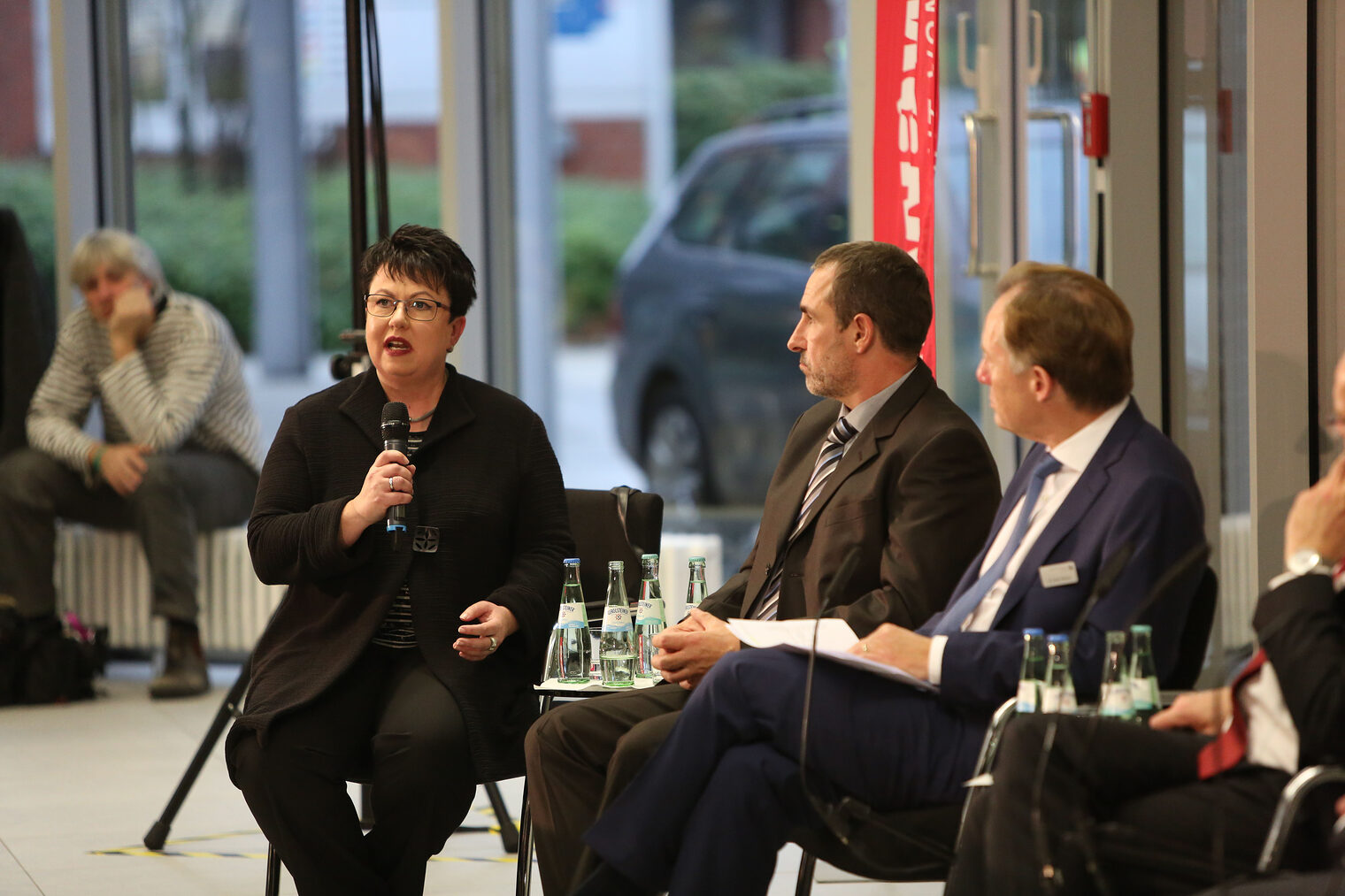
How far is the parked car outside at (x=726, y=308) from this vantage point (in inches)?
306

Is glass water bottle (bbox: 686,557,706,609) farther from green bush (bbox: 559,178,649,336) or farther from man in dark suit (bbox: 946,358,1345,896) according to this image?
green bush (bbox: 559,178,649,336)

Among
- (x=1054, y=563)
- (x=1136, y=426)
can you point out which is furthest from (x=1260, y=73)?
(x=1054, y=563)

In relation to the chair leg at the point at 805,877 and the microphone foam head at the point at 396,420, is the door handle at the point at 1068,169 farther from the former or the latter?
the microphone foam head at the point at 396,420

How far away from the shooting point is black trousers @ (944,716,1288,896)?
197cm

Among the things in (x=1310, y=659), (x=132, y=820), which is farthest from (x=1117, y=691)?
(x=132, y=820)

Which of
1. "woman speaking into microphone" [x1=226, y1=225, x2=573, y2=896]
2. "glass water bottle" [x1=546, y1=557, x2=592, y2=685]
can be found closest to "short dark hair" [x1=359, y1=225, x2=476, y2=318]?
"woman speaking into microphone" [x1=226, y1=225, x2=573, y2=896]

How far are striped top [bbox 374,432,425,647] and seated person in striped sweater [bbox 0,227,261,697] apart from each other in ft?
8.88

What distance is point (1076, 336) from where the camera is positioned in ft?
7.60

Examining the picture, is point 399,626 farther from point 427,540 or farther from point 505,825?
point 505,825

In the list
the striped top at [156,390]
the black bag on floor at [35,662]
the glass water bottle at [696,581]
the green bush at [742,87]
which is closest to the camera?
the glass water bottle at [696,581]

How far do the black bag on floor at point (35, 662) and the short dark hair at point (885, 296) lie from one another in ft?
11.6

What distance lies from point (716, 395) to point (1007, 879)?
6.24 metres

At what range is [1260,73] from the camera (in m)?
3.12

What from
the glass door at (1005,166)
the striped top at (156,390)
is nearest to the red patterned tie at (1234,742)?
the glass door at (1005,166)
